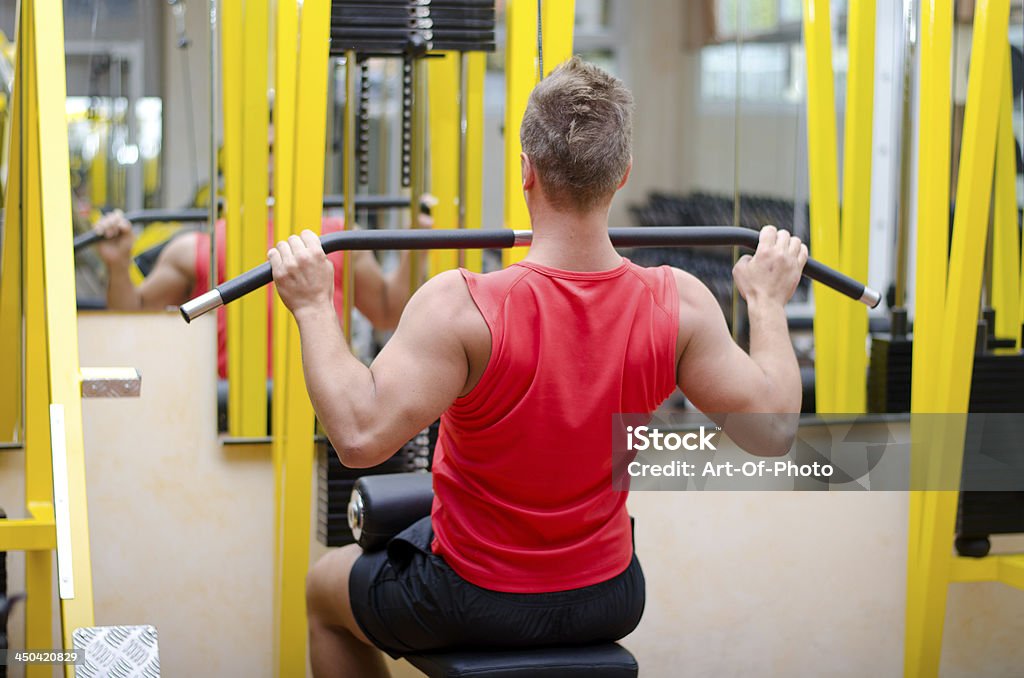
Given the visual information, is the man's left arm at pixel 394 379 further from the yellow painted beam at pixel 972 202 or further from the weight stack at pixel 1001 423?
the weight stack at pixel 1001 423

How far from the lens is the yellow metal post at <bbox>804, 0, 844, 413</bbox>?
128 inches

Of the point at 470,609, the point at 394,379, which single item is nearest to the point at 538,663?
the point at 470,609

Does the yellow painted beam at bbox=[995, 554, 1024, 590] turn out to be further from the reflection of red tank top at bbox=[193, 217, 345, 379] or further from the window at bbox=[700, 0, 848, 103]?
the reflection of red tank top at bbox=[193, 217, 345, 379]

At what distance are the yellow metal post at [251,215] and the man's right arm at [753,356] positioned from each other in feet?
4.42

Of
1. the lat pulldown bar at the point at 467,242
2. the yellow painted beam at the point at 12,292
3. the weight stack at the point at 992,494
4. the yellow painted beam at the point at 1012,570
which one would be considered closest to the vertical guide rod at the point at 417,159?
the yellow painted beam at the point at 12,292

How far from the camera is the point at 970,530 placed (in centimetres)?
329

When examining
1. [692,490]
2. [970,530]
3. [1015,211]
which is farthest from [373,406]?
[1015,211]

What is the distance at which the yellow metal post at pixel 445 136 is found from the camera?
3.37 m

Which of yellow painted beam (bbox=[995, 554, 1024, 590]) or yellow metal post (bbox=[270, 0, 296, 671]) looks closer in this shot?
yellow metal post (bbox=[270, 0, 296, 671])

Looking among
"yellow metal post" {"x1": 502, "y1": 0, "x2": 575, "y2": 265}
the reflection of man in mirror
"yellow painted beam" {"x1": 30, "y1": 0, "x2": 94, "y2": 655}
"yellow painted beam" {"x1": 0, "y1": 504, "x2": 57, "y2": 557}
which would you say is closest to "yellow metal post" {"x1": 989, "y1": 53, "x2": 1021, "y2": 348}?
"yellow metal post" {"x1": 502, "y1": 0, "x2": 575, "y2": 265}

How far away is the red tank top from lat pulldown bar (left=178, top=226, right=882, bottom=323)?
15 cm

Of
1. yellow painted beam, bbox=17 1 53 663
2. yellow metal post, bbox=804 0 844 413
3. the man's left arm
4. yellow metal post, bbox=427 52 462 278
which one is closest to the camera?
the man's left arm

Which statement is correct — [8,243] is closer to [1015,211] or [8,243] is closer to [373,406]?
[373,406]

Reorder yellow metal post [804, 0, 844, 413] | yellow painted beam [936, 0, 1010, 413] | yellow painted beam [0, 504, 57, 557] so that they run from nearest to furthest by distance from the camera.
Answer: yellow painted beam [0, 504, 57, 557], yellow painted beam [936, 0, 1010, 413], yellow metal post [804, 0, 844, 413]
